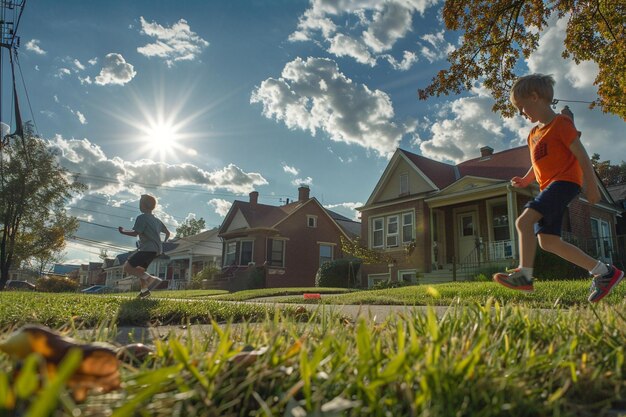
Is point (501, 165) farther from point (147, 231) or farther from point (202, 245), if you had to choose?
point (202, 245)

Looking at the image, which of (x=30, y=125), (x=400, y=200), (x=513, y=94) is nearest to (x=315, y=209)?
(x=400, y=200)

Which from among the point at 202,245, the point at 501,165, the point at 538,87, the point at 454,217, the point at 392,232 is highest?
the point at 501,165

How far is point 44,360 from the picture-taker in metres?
1.08

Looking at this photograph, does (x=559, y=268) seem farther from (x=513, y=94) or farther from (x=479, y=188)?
(x=513, y=94)

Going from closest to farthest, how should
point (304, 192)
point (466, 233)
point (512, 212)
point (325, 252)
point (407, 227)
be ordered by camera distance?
1. point (512, 212)
2. point (466, 233)
3. point (407, 227)
4. point (325, 252)
5. point (304, 192)

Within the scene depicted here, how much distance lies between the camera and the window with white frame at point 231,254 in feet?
111

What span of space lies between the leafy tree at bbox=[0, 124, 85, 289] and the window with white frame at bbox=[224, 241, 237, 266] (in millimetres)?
10715

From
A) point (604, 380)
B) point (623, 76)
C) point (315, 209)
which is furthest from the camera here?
point (315, 209)

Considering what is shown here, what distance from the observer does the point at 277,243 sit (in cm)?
3294

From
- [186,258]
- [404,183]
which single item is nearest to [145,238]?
[404,183]

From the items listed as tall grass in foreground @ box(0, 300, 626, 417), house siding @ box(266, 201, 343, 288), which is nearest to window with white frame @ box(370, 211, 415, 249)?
house siding @ box(266, 201, 343, 288)

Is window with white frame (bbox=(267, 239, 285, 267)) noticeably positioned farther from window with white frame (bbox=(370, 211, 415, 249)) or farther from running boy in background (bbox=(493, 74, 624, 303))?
running boy in background (bbox=(493, 74, 624, 303))

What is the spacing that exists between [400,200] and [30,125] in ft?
80.3

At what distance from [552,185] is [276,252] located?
29.7 metres
